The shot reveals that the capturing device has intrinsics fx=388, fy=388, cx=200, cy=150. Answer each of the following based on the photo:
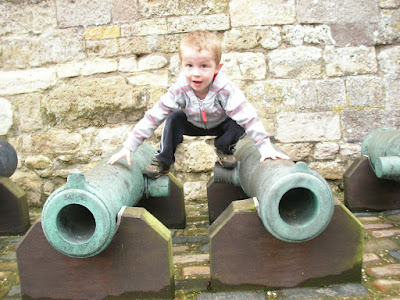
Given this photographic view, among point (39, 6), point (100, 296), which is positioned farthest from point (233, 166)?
point (39, 6)

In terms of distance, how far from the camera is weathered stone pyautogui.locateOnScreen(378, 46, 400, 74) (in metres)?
4.21

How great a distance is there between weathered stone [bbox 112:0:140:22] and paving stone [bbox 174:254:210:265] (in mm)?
2683

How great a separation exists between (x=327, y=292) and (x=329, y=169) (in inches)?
94.9

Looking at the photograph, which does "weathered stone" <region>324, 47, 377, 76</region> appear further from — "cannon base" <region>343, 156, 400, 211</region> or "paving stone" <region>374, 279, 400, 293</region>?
"paving stone" <region>374, 279, 400, 293</region>

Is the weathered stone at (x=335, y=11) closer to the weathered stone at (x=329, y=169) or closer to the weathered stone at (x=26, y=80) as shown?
the weathered stone at (x=329, y=169)

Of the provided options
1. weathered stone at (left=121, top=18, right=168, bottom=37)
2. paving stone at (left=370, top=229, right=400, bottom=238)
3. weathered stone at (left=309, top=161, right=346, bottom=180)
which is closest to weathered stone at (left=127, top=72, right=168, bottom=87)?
weathered stone at (left=121, top=18, right=168, bottom=37)

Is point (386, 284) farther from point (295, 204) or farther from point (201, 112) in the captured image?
point (201, 112)

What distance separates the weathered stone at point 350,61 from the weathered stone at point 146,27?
1801 millimetres

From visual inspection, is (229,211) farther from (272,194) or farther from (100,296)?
(100,296)

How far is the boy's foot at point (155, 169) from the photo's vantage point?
2.88 meters

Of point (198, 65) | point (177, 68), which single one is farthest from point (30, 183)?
point (198, 65)

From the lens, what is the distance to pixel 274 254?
7.14 feet

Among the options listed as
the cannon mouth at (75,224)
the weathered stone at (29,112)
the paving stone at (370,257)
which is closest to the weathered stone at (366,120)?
the paving stone at (370,257)

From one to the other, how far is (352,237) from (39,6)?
3.90 meters
